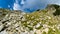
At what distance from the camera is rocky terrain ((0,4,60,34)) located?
32.3 meters

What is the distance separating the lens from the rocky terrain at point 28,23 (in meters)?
32.3

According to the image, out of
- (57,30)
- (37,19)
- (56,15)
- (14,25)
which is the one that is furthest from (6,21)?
(56,15)

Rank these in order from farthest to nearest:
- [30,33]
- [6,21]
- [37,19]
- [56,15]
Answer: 1. [56,15]
2. [37,19]
3. [6,21]
4. [30,33]

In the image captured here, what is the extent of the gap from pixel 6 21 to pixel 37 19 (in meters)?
7.22

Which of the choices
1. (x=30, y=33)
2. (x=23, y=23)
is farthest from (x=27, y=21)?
(x=30, y=33)

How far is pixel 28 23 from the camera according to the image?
115 ft

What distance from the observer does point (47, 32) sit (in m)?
33.0

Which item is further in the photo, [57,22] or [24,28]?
[57,22]

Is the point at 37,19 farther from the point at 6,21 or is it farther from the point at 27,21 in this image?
the point at 6,21

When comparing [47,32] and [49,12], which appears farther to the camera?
[49,12]

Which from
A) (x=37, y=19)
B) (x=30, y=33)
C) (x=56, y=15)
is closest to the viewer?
(x=30, y=33)

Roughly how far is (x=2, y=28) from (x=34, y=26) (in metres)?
6.65

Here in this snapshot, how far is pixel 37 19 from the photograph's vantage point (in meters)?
37.2

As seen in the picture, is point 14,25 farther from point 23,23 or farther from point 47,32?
point 47,32
